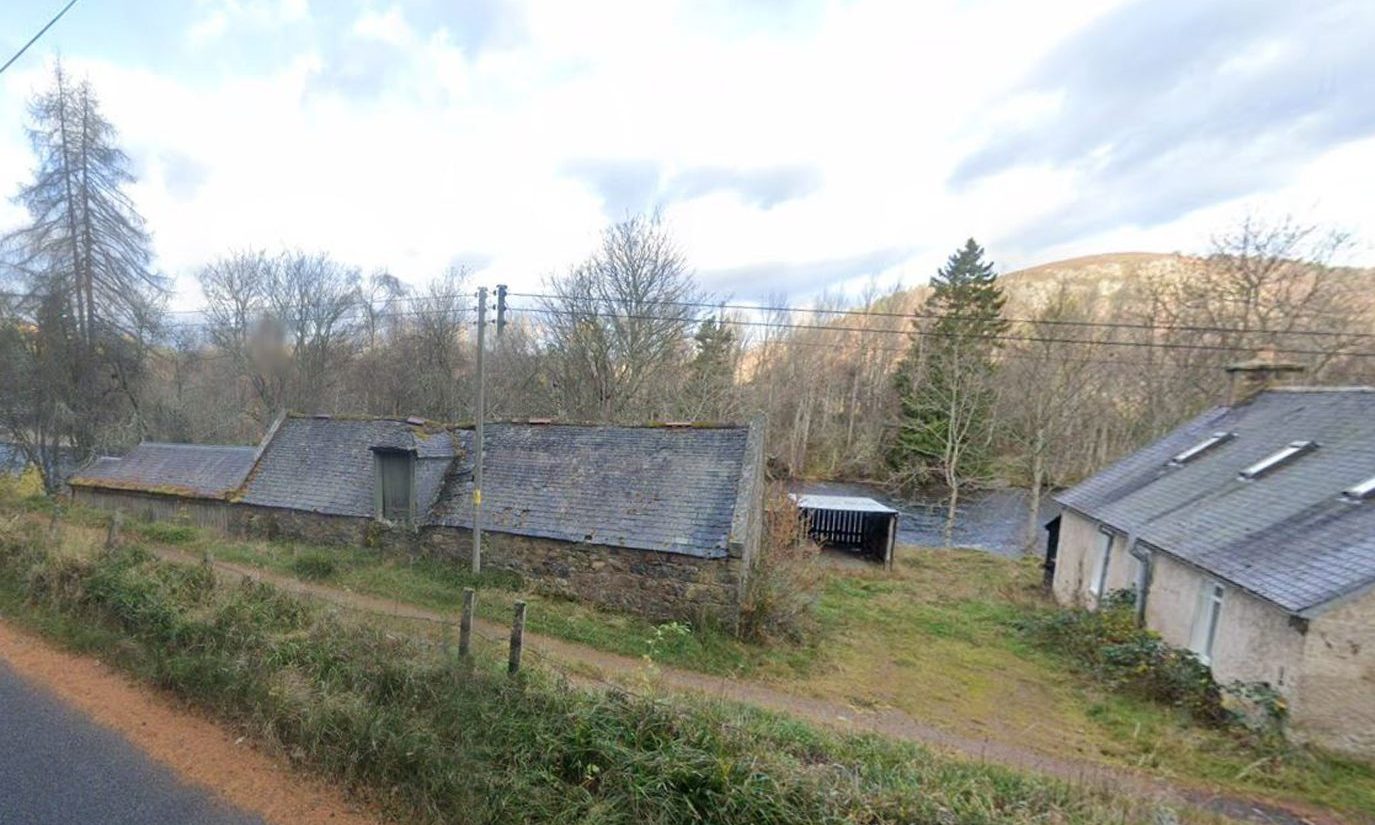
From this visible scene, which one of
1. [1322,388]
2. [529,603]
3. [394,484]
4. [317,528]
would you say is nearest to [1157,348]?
[1322,388]

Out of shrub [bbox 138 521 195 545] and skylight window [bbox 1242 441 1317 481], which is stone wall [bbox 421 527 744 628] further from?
skylight window [bbox 1242 441 1317 481]

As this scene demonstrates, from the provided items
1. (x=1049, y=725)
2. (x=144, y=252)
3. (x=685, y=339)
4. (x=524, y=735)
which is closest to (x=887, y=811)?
(x=524, y=735)

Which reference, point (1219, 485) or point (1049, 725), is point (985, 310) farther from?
point (1049, 725)

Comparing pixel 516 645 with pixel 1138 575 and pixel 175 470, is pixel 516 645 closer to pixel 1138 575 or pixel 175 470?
pixel 1138 575

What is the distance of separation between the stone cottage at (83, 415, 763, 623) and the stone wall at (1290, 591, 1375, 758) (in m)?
7.84

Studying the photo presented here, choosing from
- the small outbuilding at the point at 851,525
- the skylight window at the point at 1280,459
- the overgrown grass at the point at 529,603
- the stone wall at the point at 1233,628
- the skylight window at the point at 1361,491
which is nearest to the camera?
the stone wall at the point at 1233,628

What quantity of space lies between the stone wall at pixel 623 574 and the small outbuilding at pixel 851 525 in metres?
9.80

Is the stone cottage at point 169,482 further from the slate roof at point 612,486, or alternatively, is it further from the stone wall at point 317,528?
the slate roof at point 612,486

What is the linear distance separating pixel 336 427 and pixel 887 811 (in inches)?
707

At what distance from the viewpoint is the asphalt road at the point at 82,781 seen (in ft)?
14.9

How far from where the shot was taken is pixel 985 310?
3759 centimetres

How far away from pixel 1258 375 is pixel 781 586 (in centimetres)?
1528

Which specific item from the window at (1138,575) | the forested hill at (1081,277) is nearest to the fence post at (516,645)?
the window at (1138,575)

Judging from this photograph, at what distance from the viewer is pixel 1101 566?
46.3ft
